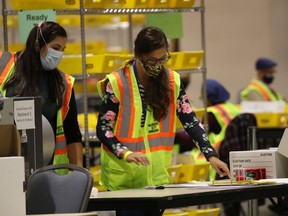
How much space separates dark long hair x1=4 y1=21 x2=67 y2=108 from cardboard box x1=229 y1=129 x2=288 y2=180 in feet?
3.67

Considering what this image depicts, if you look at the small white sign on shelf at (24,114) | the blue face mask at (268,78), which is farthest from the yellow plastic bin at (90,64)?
the blue face mask at (268,78)

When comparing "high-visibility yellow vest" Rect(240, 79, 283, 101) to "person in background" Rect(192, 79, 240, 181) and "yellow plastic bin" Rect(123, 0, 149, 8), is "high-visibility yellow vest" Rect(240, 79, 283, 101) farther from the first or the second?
"yellow plastic bin" Rect(123, 0, 149, 8)

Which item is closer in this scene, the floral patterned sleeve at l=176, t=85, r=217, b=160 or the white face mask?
the white face mask

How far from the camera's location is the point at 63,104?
6.04m

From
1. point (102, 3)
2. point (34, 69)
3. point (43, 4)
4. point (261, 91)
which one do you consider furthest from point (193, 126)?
point (261, 91)

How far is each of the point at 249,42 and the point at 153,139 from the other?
970 cm

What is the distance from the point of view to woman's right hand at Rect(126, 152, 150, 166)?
558cm

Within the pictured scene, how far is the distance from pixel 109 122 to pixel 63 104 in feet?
1.02

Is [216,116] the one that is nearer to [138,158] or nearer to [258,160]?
[258,160]

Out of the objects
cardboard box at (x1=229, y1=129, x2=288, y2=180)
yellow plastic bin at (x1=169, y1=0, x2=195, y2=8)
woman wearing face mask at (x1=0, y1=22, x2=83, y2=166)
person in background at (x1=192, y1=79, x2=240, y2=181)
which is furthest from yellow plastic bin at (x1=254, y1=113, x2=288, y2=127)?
woman wearing face mask at (x1=0, y1=22, x2=83, y2=166)

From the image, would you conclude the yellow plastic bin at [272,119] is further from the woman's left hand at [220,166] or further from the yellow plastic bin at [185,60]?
the woman's left hand at [220,166]

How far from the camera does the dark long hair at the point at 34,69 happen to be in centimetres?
590

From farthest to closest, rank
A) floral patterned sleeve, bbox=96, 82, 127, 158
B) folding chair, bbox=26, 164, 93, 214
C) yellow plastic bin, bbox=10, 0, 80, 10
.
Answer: yellow plastic bin, bbox=10, 0, 80, 10 < floral patterned sleeve, bbox=96, 82, 127, 158 < folding chair, bbox=26, 164, 93, 214

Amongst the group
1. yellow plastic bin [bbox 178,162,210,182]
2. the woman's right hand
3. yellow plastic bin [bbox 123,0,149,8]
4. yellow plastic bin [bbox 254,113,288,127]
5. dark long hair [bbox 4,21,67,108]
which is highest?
yellow plastic bin [bbox 123,0,149,8]
